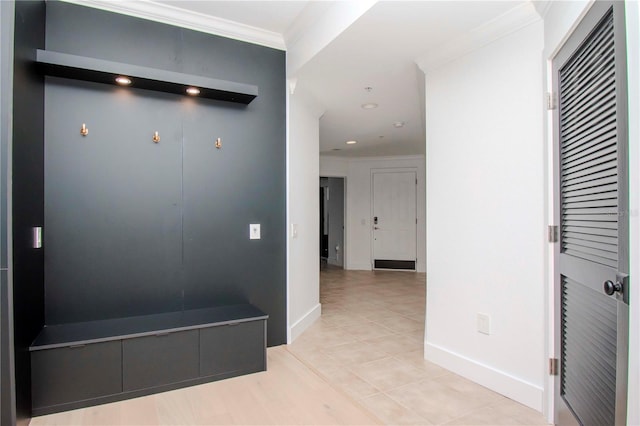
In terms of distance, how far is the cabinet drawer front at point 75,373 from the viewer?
7.06 feet

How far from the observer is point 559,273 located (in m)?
2.02

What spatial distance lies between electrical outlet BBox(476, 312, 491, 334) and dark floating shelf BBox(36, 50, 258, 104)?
2363 mm

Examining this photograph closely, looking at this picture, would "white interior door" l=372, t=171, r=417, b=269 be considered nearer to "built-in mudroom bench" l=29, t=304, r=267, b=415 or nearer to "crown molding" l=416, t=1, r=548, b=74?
"crown molding" l=416, t=1, r=548, b=74

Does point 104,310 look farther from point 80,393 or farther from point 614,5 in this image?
point 614,5

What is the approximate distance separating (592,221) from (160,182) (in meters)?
2.73

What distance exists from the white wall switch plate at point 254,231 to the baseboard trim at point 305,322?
93cm

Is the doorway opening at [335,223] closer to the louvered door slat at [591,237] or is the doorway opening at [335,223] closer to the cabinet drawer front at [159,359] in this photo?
the cabinet drawer front at [159,359]

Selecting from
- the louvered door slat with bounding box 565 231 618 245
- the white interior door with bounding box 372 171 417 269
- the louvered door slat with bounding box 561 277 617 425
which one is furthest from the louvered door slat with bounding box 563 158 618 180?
the white interior door with bounding box 372 171 417 269

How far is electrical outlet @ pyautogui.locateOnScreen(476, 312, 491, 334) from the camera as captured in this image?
8.11ft

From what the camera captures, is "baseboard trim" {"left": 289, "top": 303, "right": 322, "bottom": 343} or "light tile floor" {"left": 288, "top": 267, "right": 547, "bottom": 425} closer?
"light tile floor" {"left": 288, "top": 267, "right": 547, "bottom": 425}

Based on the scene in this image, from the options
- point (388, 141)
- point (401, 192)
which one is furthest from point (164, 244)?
point (401, 192)

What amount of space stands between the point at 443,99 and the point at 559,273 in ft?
4.89

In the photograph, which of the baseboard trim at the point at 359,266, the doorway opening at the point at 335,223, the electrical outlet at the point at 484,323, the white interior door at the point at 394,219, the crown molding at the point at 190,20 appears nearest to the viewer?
the electrical outlet at the point at 484,323

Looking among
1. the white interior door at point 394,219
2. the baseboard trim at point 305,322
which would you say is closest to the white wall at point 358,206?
the white interior door at point 394,219
